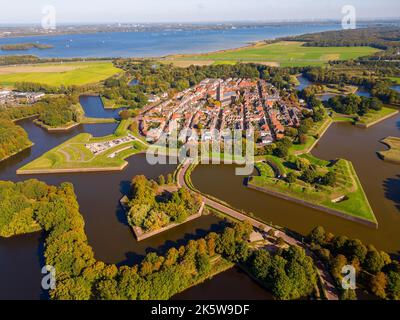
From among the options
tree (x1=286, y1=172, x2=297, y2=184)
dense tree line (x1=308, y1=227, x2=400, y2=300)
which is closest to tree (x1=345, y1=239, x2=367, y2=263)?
dense tree line (x1=308, y1=227, x2=400, y2=300)

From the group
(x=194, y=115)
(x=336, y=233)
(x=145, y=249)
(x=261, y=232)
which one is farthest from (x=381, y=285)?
(x=194, y=115)

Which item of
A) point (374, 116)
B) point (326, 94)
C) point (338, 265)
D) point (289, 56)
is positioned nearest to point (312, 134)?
point (374, 116)

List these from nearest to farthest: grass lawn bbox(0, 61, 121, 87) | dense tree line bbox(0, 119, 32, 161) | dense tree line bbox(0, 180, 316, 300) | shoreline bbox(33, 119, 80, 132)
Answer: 1. dense tree line bbox(0, 180, 316, 300)
2. dense tree line bbox(0, 119, 32, 161)
3. shoreline bbox(33, 119, 80, 132)
4. grass lawn bbox(0, 61, 121, 87)

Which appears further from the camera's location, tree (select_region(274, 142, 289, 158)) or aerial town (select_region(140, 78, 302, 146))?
aerial town (select_region(140, 78, 302, 146))

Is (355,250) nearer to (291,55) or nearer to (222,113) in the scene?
(222,113)

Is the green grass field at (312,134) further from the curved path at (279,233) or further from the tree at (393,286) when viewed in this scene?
the tree at (393,286)

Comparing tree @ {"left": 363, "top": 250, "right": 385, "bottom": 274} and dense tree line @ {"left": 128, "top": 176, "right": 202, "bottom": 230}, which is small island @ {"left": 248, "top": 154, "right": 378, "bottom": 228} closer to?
tree @ {"left": 363, "top": 250, "right": 385, "bottom": 274}
